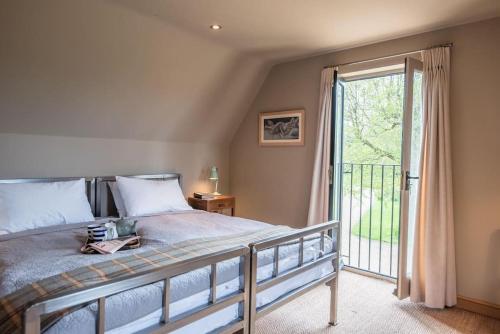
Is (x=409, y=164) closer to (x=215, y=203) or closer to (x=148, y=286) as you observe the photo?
(x=215, y=203)

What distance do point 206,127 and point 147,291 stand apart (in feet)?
9.81

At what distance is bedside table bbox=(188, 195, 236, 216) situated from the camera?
398 cm

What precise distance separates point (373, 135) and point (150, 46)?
12.0ft

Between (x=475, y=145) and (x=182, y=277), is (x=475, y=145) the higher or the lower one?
the higher one

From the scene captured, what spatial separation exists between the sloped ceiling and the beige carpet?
2336 mm

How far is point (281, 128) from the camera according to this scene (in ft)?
13.1

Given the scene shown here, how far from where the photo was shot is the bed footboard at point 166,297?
1.03 m

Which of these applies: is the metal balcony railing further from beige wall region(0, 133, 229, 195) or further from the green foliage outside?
beige wall region(0, 133, 229, 195)

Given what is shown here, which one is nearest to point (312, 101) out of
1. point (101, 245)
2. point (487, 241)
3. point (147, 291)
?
point (487, 241)

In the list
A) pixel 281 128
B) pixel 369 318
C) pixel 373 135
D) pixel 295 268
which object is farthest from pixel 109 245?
pixel 373 135

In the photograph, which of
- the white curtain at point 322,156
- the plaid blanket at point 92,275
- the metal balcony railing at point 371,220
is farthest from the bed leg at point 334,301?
the metal balcony railing at point 371,220

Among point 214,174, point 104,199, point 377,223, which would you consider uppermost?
point 214,174

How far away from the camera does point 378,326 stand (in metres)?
2.46

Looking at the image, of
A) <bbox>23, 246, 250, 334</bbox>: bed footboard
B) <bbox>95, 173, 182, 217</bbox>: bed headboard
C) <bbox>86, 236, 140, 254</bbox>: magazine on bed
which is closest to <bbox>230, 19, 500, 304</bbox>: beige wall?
<bbox>23, 246, 250, 334</bbox>: bed footboard
